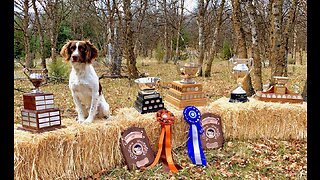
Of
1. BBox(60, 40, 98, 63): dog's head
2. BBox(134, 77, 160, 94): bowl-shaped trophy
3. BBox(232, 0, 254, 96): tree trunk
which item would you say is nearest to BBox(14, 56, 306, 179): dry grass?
BBox(134, 77, 160, 94): bowl-shaped trophy

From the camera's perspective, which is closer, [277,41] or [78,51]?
[78,51]

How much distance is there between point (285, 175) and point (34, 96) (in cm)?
276

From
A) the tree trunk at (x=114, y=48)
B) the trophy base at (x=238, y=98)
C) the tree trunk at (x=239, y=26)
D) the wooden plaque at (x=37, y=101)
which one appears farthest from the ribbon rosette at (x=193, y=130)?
the tree trunk at (x=114, y=48)

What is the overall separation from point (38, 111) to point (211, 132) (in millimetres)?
2215

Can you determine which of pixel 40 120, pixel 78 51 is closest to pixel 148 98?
pixel 78 51

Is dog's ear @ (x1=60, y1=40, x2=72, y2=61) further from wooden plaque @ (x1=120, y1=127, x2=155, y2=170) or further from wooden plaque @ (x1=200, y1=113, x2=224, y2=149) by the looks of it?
wooden plaque @ (x1=200, y1=113, x2=224, y2=149)

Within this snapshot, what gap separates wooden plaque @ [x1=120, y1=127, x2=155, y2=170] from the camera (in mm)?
3393

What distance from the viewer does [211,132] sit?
4.06 m

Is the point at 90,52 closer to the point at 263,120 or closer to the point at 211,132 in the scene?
the point at 211,132

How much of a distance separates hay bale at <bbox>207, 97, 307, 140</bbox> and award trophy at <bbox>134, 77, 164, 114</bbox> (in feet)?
2.55

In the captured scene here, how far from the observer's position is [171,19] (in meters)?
21.4

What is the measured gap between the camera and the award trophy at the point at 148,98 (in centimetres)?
385
